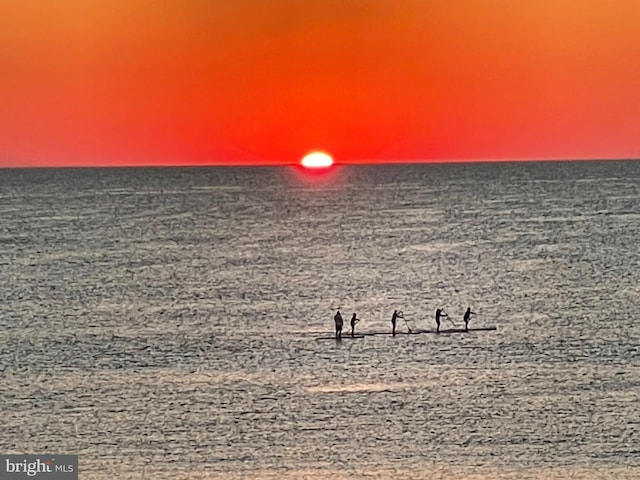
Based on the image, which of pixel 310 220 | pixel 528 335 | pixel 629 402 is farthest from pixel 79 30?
pixel 629 402

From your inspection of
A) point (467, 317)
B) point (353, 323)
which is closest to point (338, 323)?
point (353, 323)

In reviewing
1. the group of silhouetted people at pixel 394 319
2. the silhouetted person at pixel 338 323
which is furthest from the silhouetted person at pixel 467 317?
the silhouetted person at pixel 338 323

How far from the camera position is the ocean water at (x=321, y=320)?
666 mm

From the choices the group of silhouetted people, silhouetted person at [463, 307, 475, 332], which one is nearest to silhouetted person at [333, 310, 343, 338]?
the group of silhouetted people

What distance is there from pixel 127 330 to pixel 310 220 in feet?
0.63

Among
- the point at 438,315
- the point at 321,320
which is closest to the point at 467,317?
the point at 438,315

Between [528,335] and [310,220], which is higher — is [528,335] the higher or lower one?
the lower one

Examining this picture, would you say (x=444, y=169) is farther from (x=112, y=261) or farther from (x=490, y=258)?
(x=112, y=261)

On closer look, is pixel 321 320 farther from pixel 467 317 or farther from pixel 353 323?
pixel 467 317

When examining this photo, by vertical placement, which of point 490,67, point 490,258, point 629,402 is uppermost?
point 490,67

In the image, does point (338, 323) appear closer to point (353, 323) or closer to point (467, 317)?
point (353, 323)

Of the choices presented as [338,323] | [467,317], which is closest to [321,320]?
[338,323]

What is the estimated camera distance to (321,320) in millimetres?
695

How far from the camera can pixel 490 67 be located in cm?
71
